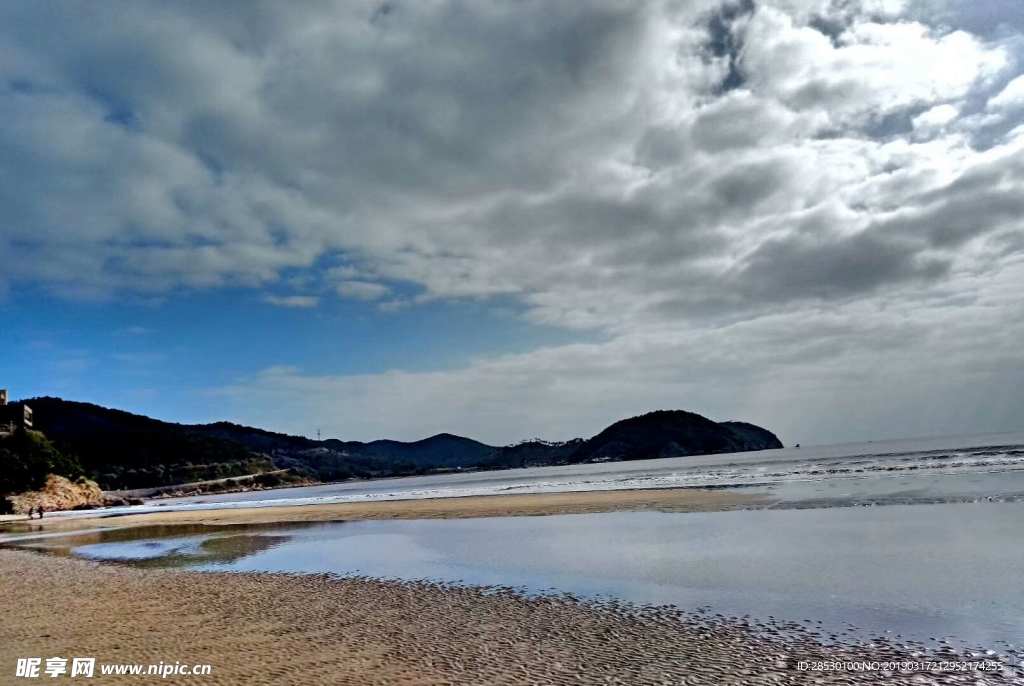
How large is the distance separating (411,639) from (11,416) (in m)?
124

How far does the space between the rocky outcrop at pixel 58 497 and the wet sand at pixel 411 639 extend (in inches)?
3000

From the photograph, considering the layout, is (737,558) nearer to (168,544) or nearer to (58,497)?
(168,544)

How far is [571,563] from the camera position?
18391mm

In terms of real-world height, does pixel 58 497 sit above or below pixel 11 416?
below

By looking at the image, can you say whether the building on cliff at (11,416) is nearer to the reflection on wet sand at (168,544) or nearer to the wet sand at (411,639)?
the reflection on wet sand at (168,544)

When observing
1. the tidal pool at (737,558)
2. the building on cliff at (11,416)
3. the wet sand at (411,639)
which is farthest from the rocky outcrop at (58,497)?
the wet sand at (411,639)

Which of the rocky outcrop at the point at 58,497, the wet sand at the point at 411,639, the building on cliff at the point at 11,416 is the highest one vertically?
the building on cliff at the point at 11,416

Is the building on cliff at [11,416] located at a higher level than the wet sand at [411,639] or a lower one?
higher

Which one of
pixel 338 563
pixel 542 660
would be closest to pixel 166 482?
pixel 338 563

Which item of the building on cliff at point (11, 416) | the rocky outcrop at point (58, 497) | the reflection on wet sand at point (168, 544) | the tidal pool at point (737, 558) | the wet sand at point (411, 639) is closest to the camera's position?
the wet sand at point (411, 639)

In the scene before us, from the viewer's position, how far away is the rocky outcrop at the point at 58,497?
7444cm

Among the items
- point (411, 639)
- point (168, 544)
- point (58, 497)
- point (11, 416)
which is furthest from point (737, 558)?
point (11, 416)

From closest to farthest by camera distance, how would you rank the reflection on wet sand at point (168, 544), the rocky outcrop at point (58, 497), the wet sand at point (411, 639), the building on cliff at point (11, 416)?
1. the wet sand at point (411, 639)
2. the reflection on wet sand at point (168, 544)
3. the rocky outcrop at point (58, 497)
4. the building on cliff at point (11, 416)

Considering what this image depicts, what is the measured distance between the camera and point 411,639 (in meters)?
11.1
